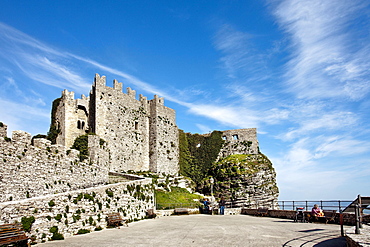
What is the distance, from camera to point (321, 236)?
13078 mm

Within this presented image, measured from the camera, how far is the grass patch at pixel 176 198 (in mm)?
28498

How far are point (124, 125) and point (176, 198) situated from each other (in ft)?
32.5

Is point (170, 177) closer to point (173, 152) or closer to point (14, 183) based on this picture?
point (173, 152)

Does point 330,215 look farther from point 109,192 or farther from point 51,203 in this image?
point 51,203

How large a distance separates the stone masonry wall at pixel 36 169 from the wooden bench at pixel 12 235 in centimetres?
358

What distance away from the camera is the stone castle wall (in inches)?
1780

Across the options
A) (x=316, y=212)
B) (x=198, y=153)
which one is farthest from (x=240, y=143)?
(x=316, y=212)

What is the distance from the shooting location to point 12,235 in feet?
35.6

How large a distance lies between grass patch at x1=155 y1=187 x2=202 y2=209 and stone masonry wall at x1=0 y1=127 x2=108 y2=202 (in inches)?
366

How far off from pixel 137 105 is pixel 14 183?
23.5 metres

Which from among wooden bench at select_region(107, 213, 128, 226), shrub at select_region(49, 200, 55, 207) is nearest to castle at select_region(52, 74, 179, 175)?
wooden bench at select_region(107, 213, 128, 226)

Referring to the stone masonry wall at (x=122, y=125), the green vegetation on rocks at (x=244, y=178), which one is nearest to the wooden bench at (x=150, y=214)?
the stone masonry wall at (x=122, y=125)

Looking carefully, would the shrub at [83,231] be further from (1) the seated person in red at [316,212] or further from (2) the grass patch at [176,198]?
(2) the grass patch at [176,198]

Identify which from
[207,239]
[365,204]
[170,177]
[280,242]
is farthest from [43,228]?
[170,177]
